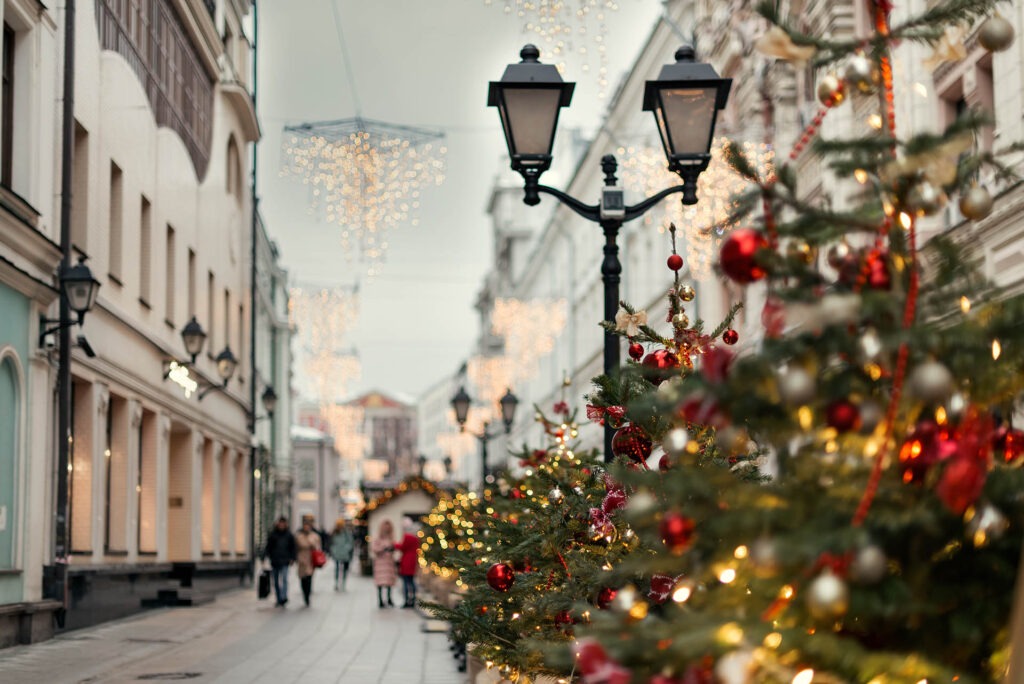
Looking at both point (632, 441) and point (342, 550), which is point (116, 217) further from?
point (632, 441)

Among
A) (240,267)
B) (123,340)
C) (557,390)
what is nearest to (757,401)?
(123,340)

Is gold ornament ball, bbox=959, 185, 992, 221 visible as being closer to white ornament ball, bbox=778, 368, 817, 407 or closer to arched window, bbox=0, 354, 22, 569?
white ornament ball, bbox=778, 368, 817, 407

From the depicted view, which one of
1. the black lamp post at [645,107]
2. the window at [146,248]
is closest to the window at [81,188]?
the window at [146,248]

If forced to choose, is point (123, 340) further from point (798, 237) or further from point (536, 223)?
point (536, 223)

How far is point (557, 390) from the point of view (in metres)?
58.2

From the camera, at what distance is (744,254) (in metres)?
4.29

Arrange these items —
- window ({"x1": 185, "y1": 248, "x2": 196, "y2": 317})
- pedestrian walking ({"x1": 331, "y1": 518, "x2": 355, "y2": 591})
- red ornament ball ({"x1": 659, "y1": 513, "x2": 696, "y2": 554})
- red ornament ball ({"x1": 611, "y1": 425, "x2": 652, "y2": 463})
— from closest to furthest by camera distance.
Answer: red ornament ball ({"x1": 659, "y1": 513, "x2": 696, "y2": 554}) < red ornament ball ({"x1": 611, "y1": 425, "x2": 652, "y2": 463}) < window ({"x1": 185, "y1": 248, "x2": 196, "y2": 317}) < pedestrian walking ({"x1": 331, "y1": 518, "x2": 355, "y2": 591})

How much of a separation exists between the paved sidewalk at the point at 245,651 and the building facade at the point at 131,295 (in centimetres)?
86

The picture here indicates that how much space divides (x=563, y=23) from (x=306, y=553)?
1723 cm

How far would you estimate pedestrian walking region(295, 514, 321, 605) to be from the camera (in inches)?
1163

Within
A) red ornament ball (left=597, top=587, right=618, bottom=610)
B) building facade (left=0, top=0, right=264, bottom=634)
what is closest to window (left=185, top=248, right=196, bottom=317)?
building facade (left=0, top=0, right=264, bottom=634)

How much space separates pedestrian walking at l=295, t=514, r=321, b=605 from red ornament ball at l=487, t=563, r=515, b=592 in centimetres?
2058

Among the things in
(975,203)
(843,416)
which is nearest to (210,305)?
(975,203)

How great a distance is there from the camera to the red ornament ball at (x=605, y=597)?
739 cm
